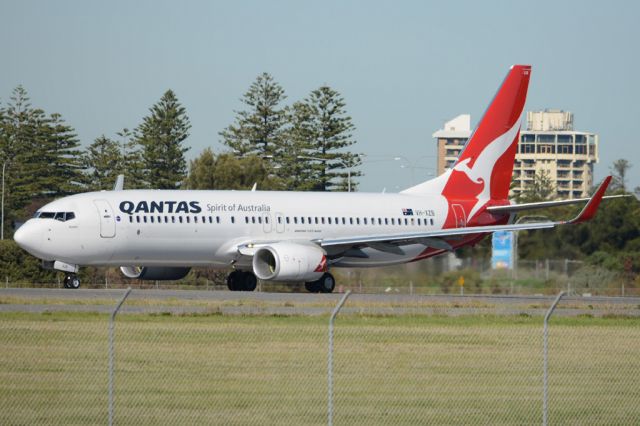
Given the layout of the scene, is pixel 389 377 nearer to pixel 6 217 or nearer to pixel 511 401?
pixel 511 401

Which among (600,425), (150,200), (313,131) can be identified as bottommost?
(600,425)

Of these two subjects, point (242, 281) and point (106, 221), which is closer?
point (106, 221)

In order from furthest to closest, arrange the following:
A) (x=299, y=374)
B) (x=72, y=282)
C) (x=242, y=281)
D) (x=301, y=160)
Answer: (x=301, y=160) < (x=242, y=281) < (x=72, y=282) < (x=299, y=374)

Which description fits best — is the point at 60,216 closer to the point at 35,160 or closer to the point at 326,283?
the point at 326,283

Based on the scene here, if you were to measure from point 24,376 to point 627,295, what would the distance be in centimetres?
3519

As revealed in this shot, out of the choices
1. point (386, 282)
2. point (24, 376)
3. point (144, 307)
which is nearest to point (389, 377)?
point (24, 376)

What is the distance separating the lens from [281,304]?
35.1 meters

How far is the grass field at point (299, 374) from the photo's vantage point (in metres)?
17.7

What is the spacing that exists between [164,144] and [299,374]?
8202cm

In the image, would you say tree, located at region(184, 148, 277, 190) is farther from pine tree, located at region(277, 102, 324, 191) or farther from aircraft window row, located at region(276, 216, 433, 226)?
aircraft window row, located at region(276, 216, 433, 226)

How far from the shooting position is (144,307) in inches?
1265

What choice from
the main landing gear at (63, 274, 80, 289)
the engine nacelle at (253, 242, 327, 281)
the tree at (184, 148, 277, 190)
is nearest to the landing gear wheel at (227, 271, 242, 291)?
the engine nacelle at (253, 242, 327, 281)

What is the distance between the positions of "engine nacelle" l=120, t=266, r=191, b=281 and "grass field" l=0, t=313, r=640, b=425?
18.8 metres

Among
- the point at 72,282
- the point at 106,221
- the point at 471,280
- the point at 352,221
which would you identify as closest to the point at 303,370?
the point at 106,221
